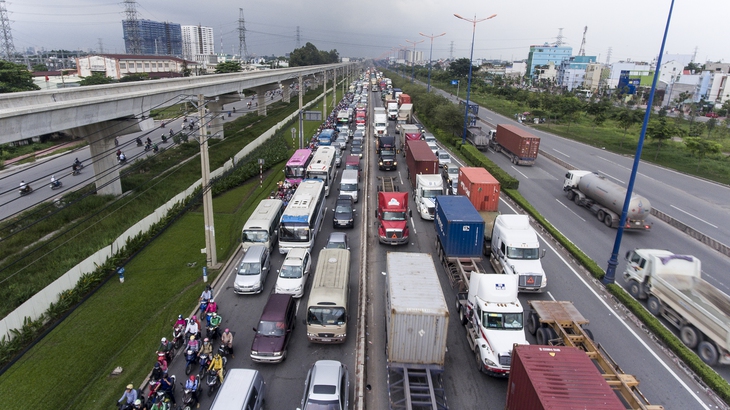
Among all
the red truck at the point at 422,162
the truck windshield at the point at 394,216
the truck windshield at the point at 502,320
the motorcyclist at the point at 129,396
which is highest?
the red truck at the point at 422,162


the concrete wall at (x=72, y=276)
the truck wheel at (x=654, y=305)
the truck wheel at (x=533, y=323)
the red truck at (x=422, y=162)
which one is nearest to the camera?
the concrete wall at (x=72, y=276)

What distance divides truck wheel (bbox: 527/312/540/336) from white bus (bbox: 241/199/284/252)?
1314 cm

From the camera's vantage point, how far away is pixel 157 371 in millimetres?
13258

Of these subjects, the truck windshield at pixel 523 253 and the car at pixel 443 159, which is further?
the car at pixel 443 159

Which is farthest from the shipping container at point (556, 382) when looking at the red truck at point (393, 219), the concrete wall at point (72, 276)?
the concrete wall at point (72, 276)

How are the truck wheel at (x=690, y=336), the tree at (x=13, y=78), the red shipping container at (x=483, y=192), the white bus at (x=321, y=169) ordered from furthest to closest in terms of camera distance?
the tree at (x=13, y=78) → the white bus at (x=321, y=169) → the red shipping container at (x=483, y=192) → the truck wheel at (x=690, y=336)

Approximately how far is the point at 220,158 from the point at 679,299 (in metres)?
35.9

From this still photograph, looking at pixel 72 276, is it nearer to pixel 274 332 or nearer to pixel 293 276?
pixel 293 276

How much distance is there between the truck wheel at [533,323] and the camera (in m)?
15.8

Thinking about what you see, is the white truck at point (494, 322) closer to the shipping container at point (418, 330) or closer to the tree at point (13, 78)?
the shipping container at point (418, 330)

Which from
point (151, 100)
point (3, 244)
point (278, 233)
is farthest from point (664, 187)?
point (3, 244)

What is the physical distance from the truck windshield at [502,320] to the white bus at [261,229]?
39.5ft

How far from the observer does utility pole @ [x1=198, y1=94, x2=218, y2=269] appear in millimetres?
18922

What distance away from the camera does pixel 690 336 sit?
15.3 m
